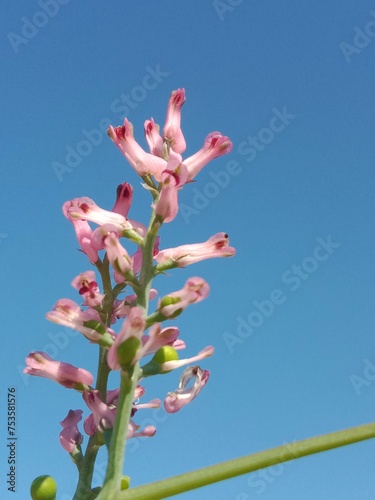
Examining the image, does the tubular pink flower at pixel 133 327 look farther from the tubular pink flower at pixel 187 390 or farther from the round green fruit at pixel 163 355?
the tubular pink flower at pixel 187 390

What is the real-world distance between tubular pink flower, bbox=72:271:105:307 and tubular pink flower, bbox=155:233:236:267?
0.26 m

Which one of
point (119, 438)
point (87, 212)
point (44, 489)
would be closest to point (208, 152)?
point (87, 212)

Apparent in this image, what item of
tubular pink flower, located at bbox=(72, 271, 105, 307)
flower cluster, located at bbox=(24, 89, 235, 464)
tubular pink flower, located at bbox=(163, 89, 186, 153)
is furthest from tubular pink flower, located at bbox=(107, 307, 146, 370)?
tubular pink flower, located at bbox=(163, 89, 186, 153)

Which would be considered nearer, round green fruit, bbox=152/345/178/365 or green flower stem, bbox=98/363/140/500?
green flower stem, bbox=98/363/140/500

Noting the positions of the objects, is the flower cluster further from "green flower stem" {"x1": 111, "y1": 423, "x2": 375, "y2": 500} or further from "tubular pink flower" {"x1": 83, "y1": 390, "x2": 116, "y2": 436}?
"green flower stem" {"x1": 111, "y1": 423, "x2": 375, "y2": 500}

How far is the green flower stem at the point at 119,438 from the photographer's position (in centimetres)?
153

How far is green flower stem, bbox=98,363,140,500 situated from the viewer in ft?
5.01

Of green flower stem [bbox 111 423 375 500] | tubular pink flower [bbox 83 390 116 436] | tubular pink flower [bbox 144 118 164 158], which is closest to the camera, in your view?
green flower stem [bbox 111 423 375 500]

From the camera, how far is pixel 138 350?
173 centimetres

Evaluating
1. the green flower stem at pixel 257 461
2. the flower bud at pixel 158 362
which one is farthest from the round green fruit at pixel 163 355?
the green flower stem at pixel 257 461

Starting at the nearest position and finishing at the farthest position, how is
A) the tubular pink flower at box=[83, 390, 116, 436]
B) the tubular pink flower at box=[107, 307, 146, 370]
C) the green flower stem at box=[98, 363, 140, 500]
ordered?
the green flower stem at box=[98, 363, 140, 500], the tubular pink flower at box=[107, 307, 146, 370], the tubular pink flower at box=[83, 390, 116, 436]

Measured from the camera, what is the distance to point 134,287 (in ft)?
6.50

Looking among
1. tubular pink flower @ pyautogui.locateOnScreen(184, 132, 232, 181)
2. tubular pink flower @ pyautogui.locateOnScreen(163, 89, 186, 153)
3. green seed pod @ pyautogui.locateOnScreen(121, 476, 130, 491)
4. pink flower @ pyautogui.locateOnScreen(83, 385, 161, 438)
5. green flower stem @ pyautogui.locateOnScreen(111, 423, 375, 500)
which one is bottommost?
green flower stem @ pyautogui.locateOnScreen(111, 423, 375, 500)

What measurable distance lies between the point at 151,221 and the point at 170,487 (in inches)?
41.1
